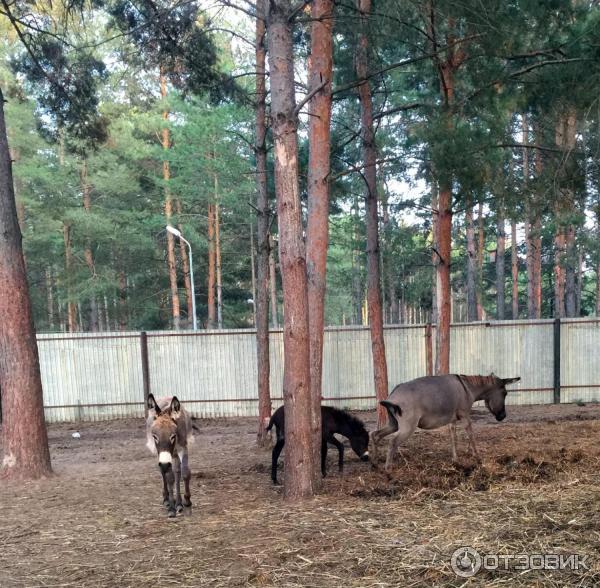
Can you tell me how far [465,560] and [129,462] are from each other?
6801mm

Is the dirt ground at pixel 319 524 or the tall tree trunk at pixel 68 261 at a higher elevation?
the tall tree trunk at pixel 68 261

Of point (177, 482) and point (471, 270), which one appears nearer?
point (177, 482)

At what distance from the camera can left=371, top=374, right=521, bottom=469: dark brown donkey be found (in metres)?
7.30

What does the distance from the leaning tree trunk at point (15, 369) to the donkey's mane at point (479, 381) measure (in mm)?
6627

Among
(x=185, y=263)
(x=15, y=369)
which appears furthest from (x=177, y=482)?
(x=185, y=263)

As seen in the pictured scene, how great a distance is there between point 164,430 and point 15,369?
342 cm

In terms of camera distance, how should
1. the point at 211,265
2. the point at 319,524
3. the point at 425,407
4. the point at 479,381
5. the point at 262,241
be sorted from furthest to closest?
the point at 211,265 → the point at 262,241 → the point at 479,381 → the point at 425,407 → the point at 319,524

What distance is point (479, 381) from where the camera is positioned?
29.8ft

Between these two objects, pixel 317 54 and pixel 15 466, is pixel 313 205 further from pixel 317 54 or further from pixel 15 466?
pixel 15 466

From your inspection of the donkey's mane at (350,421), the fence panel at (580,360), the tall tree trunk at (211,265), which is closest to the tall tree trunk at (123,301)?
the tall tree trunk at (211,265)

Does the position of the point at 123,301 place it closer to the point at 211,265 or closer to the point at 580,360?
the point at 211,265

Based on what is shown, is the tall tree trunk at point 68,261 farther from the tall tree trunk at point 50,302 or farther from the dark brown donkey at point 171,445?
the dark brown donkey at point 171,445

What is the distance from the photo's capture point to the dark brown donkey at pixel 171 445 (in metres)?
5.56

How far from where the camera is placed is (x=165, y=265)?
92.4 ft
